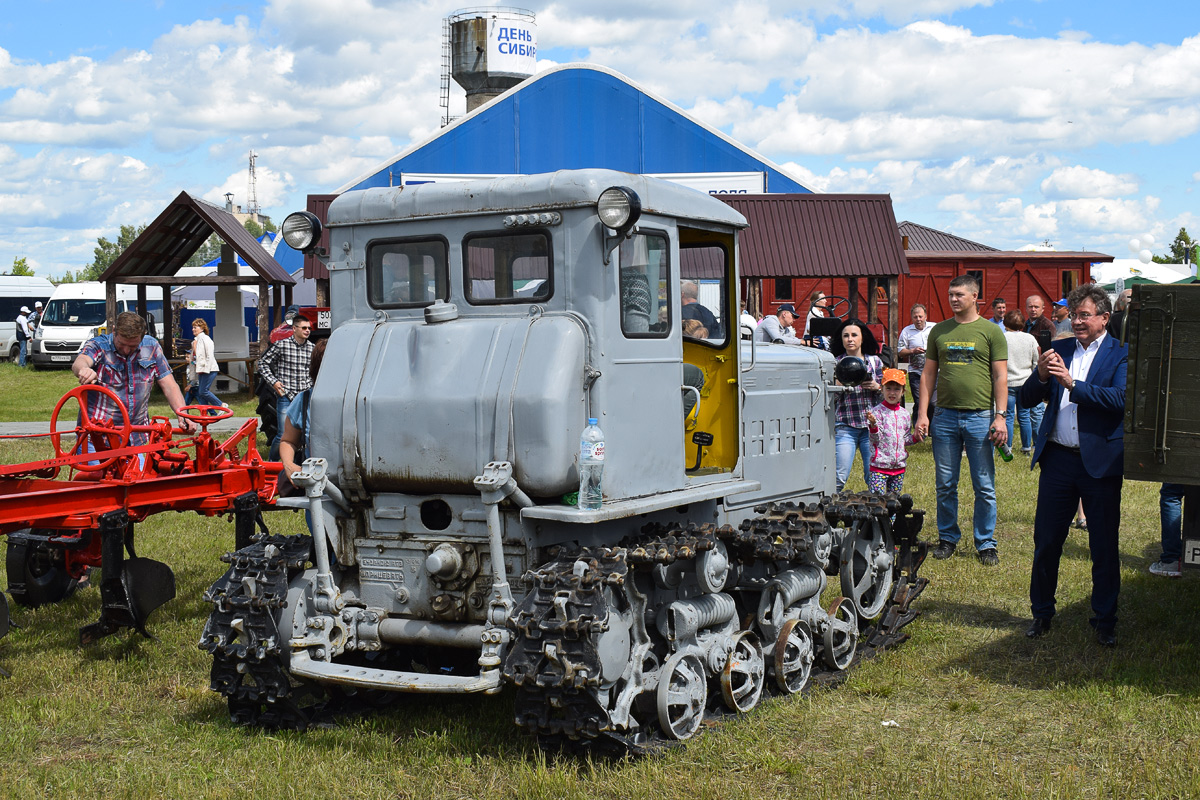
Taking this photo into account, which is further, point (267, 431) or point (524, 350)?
point (267, 431)

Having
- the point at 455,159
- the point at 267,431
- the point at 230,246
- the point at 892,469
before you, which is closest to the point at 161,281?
the point at 230,246

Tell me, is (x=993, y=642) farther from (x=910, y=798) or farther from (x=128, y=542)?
(x=128, y=542)

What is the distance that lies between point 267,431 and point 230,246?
1159 centimetres

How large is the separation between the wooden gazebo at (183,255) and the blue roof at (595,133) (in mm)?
4773

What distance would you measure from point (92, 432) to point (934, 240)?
35.8 meters

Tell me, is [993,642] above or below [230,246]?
below

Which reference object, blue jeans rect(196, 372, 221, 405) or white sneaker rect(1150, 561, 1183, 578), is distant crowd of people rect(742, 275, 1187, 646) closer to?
white sneaker rect(1150, 561, 1183, 578)

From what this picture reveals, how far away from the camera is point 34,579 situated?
27.1 ft

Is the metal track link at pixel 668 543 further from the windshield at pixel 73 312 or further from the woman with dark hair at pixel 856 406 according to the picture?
the windshield at pixel 73 312

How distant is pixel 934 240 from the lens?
4003 centimetres

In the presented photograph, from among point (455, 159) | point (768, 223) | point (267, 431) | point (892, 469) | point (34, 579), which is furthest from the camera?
point (455, 159)

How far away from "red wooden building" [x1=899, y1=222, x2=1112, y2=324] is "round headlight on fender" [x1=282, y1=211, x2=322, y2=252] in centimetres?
2614

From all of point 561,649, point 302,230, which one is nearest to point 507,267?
point 302,230

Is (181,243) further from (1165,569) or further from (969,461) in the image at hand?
(1165,569)
